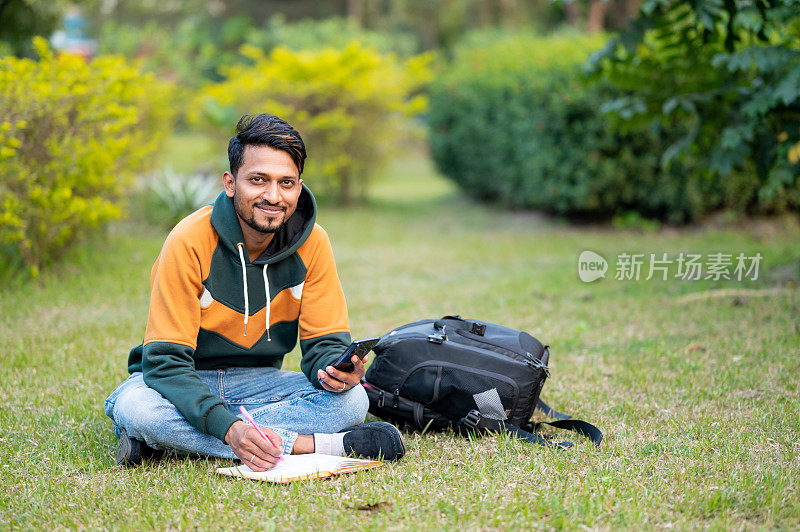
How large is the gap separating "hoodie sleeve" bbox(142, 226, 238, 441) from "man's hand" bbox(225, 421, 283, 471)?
0.11ft

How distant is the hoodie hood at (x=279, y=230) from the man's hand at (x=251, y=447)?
67 cm

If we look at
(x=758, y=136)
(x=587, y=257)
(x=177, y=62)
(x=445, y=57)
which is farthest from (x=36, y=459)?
(x=445, y=57)

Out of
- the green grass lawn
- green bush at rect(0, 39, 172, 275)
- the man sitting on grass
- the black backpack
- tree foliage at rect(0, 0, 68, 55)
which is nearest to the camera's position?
the green grass lawn

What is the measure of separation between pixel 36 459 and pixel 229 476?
0.83 m

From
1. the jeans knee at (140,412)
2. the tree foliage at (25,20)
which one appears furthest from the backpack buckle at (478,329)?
the tree foliage at (25,20)

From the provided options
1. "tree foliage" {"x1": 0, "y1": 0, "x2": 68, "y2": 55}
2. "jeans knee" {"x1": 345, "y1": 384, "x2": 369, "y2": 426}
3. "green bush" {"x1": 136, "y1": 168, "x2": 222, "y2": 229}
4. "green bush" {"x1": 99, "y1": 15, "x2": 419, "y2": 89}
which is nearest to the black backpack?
"jeans knee" {"x1": 345, "y1": 384, "x2": 369, "y2": 426}

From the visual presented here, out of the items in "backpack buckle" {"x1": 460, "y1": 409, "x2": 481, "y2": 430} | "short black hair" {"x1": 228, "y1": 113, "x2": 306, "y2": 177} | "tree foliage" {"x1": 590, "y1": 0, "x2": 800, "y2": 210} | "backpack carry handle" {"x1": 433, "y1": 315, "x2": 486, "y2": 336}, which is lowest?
"backpack buckle" {"x1": 460, "y1": 409, "x2": 481, "y2": 430}

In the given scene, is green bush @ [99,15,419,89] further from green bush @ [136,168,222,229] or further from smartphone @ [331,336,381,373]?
smartphone @ [331,336,381,373]

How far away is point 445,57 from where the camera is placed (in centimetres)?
2845

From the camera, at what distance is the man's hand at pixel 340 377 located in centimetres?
290

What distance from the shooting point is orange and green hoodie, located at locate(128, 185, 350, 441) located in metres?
2.72

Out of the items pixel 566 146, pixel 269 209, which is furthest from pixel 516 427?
pixel 566 146

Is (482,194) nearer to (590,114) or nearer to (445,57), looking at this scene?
(590,114)

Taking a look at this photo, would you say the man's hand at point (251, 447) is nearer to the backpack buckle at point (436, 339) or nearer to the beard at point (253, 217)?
the beard at point (253, 217)
